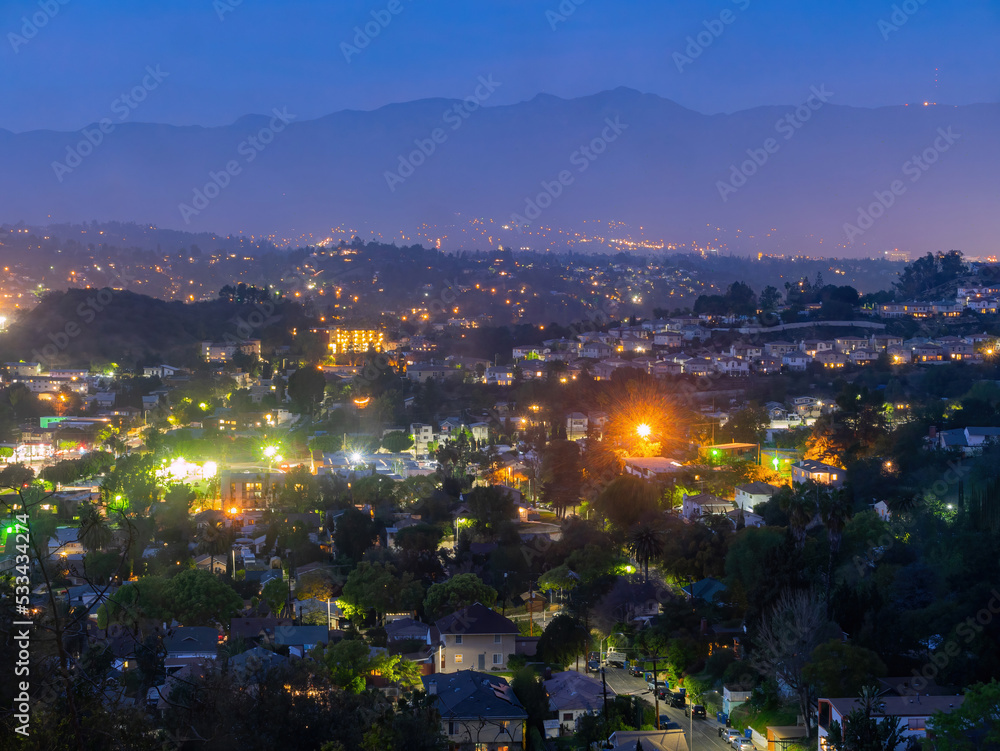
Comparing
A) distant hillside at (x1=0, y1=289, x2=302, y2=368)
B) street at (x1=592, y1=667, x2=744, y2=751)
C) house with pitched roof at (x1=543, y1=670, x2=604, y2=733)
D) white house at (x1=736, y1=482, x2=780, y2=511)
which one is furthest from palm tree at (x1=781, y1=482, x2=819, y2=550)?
distant hillside at (x1=0, y1=289, x2=302, y2=368)

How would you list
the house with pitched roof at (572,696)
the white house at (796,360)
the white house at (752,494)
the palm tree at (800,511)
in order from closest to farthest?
the house with pitched roof at (572,696) → the palm tree at (800,511) → the white house at (752,494) → the white house at (796,360)

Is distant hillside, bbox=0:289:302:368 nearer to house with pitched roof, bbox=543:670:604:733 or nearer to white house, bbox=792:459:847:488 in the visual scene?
white house, bbox=792:459:847:488

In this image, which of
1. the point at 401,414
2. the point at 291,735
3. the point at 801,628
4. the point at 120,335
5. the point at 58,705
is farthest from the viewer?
the point at 120,335

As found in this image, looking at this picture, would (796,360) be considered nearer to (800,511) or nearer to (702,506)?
(702,506)

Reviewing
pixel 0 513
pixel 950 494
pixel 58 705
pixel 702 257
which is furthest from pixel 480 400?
pixel 702 257

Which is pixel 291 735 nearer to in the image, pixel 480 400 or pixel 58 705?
pixel 58 705

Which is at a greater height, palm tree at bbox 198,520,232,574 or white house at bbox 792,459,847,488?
white house at bbox 792,459,847,488

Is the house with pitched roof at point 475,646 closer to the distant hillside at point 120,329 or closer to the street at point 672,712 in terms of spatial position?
the street at point 672,712

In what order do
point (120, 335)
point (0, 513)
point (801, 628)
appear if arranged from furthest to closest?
1. point (120, 335)
2. point (0, 513)
3. point (801, 628)

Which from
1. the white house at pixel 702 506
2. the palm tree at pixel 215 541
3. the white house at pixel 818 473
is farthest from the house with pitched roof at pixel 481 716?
the white house at pixel 818 473
